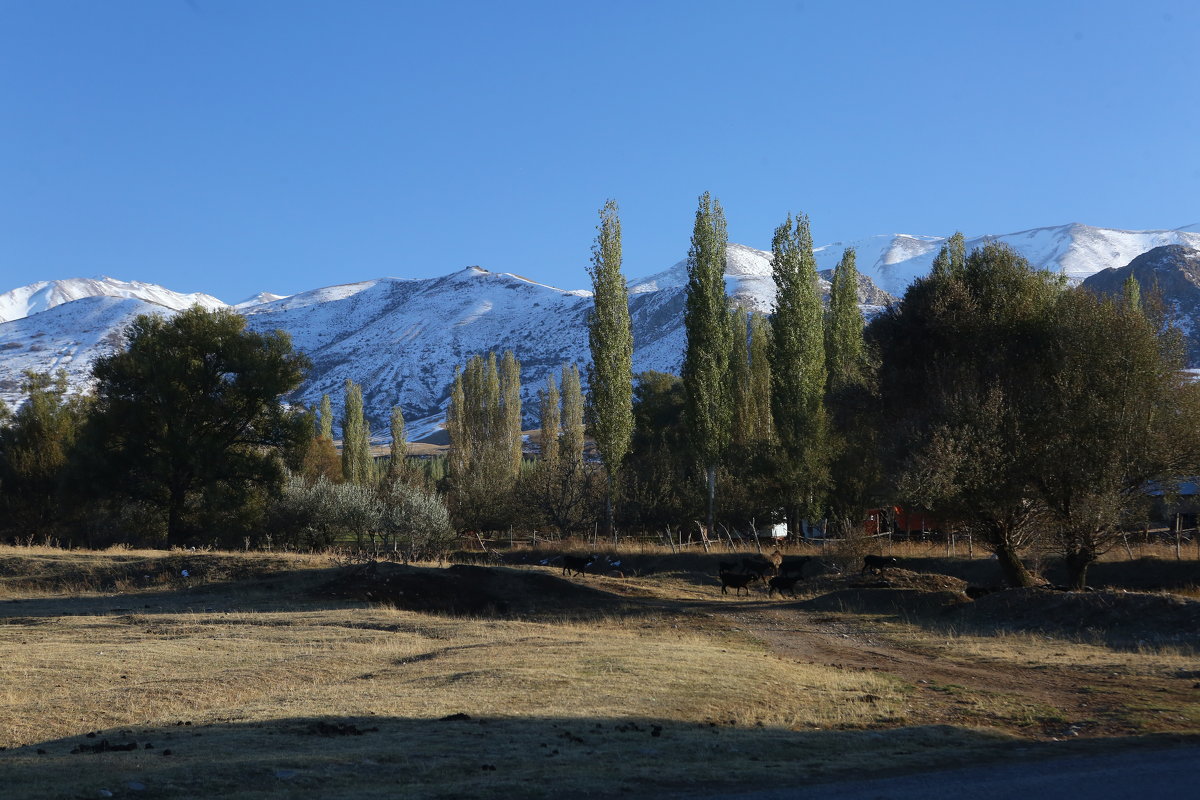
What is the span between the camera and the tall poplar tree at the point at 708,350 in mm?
51969

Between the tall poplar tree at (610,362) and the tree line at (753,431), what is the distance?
12 cm

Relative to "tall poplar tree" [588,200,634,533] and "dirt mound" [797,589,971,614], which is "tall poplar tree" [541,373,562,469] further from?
"dirt mound" [797,589,971,614]

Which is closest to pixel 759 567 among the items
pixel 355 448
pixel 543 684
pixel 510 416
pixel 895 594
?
pixel 895 594

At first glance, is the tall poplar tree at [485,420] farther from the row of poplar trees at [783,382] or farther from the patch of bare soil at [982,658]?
the patch of bare soil at [982,658]

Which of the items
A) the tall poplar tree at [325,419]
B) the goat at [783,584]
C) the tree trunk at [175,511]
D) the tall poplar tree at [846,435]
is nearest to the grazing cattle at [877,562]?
the goat at [783,584]

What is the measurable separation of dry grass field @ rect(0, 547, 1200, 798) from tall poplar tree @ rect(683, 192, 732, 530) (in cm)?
2072

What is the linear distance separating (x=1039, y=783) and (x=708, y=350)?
4320cm

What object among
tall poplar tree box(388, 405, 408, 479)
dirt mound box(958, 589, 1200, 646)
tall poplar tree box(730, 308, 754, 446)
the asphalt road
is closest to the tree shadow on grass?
the asphalt road

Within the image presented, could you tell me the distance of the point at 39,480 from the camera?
5644 centimetres

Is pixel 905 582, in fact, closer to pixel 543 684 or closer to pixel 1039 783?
pixel 543 684

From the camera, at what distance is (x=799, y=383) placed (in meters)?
51.7

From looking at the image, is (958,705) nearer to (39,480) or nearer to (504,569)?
(504,569)

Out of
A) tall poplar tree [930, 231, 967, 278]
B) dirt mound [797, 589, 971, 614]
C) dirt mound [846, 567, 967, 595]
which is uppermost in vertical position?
tall poplar tree [930, 231, 967, 278]

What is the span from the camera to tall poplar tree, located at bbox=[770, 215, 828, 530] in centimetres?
5109
